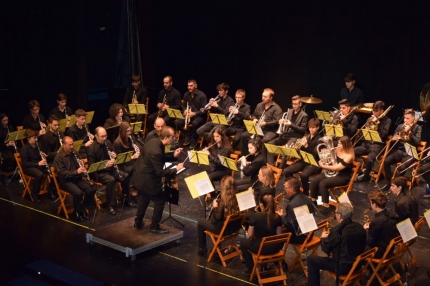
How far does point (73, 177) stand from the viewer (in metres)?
11.0

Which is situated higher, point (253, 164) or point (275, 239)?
point (253, 164)

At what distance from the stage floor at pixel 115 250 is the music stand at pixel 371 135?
35.8 inches

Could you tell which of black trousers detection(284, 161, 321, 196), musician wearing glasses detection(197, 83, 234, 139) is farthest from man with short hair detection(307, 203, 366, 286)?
musician wearing glasses detection(197, 83, 234, 139)

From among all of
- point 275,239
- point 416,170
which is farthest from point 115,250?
point 416,170

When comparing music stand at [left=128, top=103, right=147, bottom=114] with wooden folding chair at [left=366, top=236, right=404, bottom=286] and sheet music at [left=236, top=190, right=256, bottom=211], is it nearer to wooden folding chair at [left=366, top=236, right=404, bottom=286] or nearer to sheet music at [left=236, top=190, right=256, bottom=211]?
sheet music at [left=236, top=190, right=256, bottom=211]

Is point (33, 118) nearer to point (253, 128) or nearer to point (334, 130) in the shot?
point (253, 128)

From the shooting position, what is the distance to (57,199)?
11797 mm

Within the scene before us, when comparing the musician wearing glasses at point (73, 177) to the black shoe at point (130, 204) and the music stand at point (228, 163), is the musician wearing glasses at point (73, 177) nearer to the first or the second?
the black shoe at point (130, 204)

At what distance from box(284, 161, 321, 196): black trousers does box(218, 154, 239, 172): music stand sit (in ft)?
4.04

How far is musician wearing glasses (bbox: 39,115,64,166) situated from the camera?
11984 mm

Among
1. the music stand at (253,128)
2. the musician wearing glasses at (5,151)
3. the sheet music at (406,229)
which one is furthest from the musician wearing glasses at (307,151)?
the musician wearing glasses at (5,151)

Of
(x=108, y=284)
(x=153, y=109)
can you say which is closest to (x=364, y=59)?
(x=153, y=109)

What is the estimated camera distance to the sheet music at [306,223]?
8602mm

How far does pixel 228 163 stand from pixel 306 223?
7.78 feet
